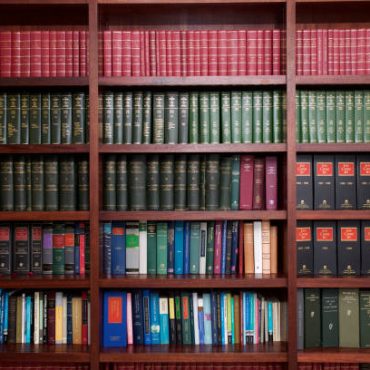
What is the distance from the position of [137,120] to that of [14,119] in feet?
1.81

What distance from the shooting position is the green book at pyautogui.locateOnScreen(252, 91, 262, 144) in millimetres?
2400

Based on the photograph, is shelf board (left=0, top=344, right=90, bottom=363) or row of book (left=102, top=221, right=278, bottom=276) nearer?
shelf board (left=0, top=344, right=90, bottom=363)

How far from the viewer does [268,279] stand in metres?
2.35

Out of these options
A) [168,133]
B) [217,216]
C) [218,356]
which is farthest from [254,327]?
[168,133]

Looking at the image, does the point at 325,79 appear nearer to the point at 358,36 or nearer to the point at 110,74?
the point at 358,36

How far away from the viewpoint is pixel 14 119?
7.86ft

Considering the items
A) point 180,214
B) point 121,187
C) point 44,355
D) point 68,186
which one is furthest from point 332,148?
point 44,355

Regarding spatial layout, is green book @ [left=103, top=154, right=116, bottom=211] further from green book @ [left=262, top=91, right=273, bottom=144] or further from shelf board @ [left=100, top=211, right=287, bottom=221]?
green book @ [left=262, top=91, right=273, bottom=144]

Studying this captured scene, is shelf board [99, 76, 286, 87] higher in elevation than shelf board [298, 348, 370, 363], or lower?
higher

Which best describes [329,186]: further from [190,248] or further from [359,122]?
[190,248]

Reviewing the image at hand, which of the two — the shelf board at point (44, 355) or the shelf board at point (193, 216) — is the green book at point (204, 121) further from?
the shelf board at point (44, 355)

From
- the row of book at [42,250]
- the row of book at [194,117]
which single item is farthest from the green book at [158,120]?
the row of book at [42,250]

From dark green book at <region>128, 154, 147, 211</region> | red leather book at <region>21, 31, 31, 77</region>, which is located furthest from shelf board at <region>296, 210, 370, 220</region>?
red leather book at <region>21, 31, 31, 77</region>

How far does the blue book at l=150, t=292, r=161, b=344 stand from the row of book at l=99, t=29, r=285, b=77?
1033mm
